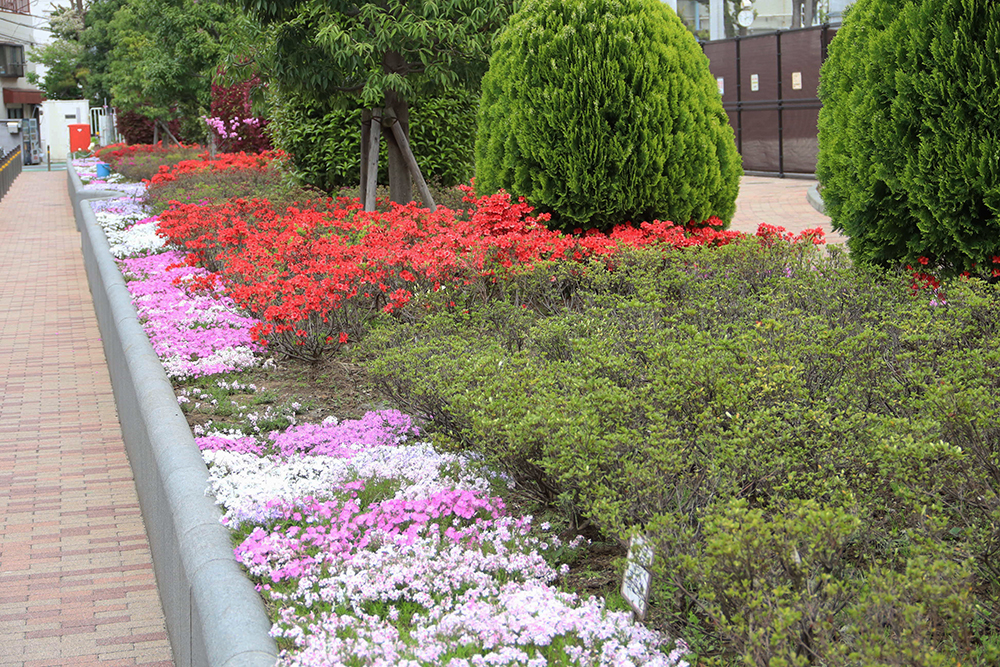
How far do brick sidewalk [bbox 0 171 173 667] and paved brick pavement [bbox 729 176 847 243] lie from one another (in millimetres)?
7763

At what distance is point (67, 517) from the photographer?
4953 mm

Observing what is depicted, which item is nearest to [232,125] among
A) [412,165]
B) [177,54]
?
[177,54]

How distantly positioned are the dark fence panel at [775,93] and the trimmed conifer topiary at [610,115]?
1174 cm

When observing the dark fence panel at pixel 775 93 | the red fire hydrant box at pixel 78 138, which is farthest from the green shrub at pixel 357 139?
the red fire hydrant box at pixel 78 138

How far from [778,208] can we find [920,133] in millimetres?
9801

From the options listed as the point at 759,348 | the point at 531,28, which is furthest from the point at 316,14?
the point at 759,348

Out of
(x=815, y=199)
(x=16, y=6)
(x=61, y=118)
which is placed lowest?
(x=815, y=199)

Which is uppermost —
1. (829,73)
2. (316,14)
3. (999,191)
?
(316,14)

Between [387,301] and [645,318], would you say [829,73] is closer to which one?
[645,318]

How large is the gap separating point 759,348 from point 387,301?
291 centimetres

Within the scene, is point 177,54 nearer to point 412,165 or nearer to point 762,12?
point 762,12

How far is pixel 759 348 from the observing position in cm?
403

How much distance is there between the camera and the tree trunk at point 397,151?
34.6ft

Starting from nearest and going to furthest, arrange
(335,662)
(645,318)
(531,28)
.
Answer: (335,662), (645,318), (531,28)
